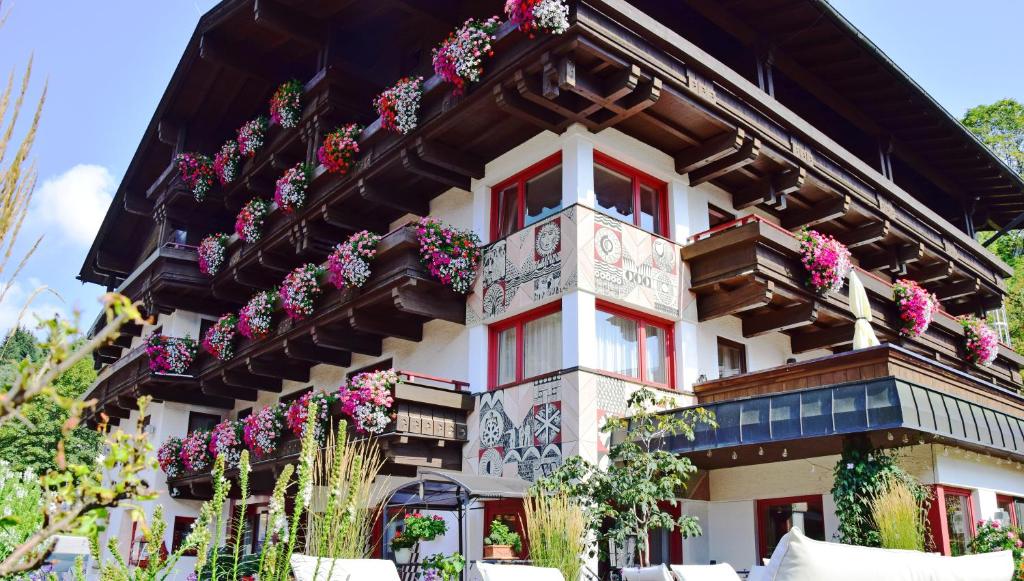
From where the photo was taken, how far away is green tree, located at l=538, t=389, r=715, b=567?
10164 mm

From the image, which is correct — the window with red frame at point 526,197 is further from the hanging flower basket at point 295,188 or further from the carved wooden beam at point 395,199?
the hanging flower basket at point 295,188

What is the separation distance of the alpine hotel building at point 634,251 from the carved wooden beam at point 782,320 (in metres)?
0.05

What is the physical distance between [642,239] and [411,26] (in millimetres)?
6487

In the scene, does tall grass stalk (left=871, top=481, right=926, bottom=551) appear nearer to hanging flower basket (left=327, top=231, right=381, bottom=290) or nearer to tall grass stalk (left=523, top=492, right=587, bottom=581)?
tall grass stalk (left=523, top=492, right=587, bottom=581)

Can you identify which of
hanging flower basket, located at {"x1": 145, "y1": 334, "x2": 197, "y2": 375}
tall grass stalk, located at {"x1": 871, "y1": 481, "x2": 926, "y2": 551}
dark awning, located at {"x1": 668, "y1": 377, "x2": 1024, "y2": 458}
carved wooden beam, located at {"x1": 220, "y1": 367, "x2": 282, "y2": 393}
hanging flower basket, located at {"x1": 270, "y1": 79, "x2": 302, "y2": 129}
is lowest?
tall grass stalk, located at {"x1": 871, "y1": 481, "x2": 926, "y2": 551}

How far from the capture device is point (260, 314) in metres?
16.8

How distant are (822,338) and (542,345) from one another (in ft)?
17.8

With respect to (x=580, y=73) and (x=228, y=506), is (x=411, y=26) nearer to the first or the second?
(x=580, y=73)

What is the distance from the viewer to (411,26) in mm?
15992

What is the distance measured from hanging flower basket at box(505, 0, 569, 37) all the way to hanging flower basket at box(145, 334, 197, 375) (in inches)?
484

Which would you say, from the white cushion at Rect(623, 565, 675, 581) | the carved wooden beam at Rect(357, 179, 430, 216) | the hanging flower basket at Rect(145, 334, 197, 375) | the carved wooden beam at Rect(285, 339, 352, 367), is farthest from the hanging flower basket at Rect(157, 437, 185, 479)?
the white cushion at Rect(623, 565, 675, 581)

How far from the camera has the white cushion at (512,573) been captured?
6.01 meters

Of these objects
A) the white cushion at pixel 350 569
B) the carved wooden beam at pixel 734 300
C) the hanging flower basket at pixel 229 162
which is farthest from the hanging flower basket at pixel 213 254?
the white cushion at pixel 350 569

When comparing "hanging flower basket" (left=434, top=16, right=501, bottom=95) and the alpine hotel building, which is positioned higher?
"hanging flower basket" (left=434, top=16, right=501, bottom=95)
